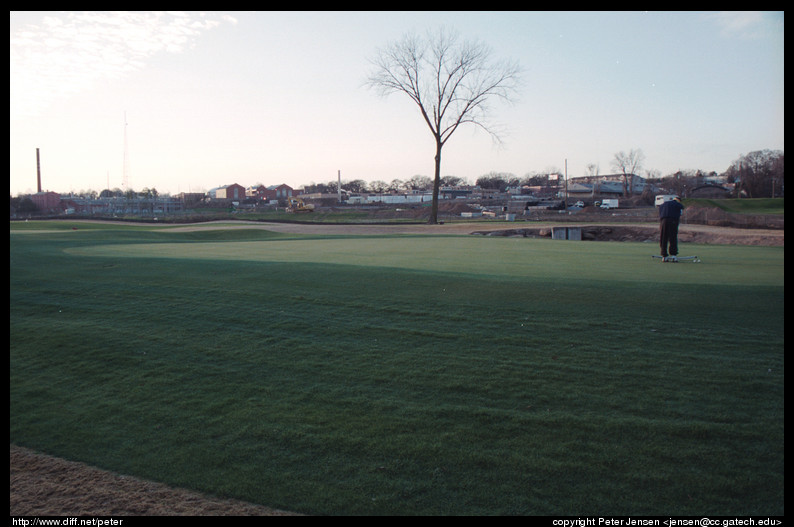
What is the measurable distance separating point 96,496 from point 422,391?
293 centimetres

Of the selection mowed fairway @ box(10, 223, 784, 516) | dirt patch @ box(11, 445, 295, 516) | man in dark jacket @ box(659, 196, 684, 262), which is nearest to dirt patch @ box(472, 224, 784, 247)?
man in dark jacket @ box(659, 196, 684, 262)

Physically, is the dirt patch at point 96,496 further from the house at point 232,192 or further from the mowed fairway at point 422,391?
the house at point 232,192

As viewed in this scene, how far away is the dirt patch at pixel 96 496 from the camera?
3924mm

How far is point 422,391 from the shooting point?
573 centimetres

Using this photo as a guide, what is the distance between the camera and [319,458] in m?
4.48

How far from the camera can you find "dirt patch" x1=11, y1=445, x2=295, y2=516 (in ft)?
12.9

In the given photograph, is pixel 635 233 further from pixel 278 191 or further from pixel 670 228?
pixel 278 191

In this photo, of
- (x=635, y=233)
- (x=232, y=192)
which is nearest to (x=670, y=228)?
(x=635, y=233)

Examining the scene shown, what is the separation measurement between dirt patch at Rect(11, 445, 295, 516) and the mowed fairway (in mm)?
123

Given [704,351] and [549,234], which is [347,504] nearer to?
[704,351]

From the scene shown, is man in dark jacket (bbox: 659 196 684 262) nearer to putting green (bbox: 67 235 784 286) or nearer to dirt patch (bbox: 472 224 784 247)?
putting green (bbox: 67 235 784 286)
